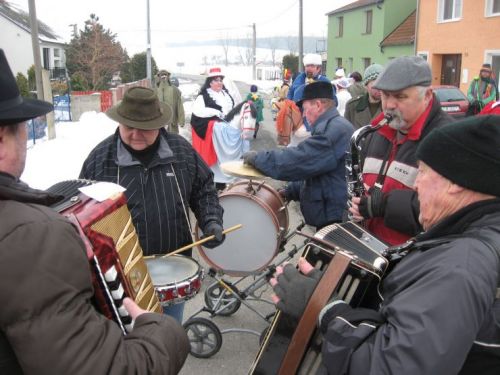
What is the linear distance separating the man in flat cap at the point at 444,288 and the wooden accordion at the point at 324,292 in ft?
0.20

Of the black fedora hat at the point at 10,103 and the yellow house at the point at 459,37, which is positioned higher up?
the yellow house at the point at 459,37

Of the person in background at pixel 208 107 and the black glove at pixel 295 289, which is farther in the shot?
the person in background at pixel 208 107

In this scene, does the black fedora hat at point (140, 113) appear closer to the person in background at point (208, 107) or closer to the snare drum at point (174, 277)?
the snare drum at point (174, 277)

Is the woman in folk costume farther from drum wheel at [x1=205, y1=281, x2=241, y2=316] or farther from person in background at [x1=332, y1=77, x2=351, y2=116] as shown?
drum wheel at [x1=205, y1=281, x2=241, y2=316]

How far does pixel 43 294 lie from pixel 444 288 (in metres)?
1.07

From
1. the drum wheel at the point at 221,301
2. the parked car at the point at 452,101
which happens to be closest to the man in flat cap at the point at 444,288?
the drum wheel at the point at 221,301

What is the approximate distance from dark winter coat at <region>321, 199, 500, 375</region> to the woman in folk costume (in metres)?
6.23

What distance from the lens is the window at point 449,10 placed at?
2180 centimetres

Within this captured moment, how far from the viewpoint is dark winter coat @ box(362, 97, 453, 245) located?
8.99 feet

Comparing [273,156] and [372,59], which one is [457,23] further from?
[273,156]

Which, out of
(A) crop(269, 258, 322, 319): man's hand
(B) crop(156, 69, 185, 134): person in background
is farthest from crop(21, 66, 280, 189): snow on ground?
(A) crop(269, 258, 322, 319): man's hand

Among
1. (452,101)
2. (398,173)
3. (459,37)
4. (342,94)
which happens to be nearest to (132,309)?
(398,173)

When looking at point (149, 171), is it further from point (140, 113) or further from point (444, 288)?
point (444, 288)

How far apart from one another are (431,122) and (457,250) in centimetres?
155
